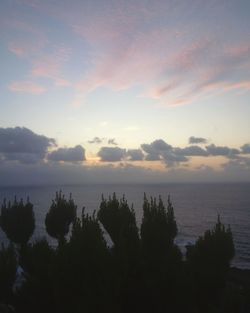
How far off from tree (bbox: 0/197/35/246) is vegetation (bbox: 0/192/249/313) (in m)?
3.43

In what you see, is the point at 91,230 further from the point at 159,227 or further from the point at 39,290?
the point at 159,227

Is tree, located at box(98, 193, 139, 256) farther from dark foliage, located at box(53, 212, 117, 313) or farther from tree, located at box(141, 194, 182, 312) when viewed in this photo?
dark foliage, located at box(53, 212, 117, 313)

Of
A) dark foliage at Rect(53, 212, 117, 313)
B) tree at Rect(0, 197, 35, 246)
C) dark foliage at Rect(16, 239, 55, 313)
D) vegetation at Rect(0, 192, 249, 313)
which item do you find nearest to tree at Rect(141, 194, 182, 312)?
vegetation at Rect(0, 192, 249, 313)

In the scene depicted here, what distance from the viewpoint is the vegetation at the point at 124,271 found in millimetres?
19062

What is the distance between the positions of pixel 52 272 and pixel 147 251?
11.8 m

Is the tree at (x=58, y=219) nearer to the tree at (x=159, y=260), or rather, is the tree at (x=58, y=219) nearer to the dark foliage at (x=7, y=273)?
the dark foliage at (x=7, y=273)

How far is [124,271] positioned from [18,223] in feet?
70.3

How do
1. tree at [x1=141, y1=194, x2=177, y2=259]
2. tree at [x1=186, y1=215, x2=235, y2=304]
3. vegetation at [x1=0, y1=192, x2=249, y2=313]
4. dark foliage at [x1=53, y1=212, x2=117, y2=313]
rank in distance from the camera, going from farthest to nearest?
1. tree at [x1=141, y1=194, x2=177, y2=259]
2. tree at [x1=186, y1=215, x2=235, y2=304]
3. vegetation at [x1=0, y1=192, x2=249, y2=313]
4. dark foliage at [x1=53, y1=212, x2=117, y2=313]

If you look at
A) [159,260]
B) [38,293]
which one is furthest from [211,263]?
[38,293]

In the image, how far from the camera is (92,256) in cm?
1959

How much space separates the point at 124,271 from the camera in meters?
22.3

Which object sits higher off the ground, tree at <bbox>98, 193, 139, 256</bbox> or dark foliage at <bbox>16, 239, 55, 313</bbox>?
tree at <bbox>98, 193, 139, 256</bbox>

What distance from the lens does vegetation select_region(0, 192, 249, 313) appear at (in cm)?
1906

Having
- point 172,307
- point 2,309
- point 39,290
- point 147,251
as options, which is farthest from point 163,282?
point 2,309
